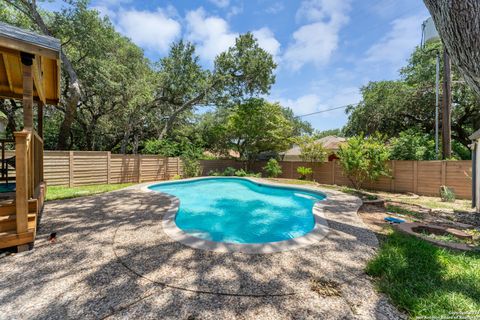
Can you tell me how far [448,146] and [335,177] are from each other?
501cm

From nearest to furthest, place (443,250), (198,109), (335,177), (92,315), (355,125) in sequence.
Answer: (92,315), (443,250), (335,177), (355,125), (198,109)

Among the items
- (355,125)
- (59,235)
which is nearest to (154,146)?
(59,235)

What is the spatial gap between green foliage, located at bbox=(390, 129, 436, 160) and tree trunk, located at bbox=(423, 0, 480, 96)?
912 cm

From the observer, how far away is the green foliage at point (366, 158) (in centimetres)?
940

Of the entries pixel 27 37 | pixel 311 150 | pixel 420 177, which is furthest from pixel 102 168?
pixel 420 177

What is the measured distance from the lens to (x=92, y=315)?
1864 millimetres

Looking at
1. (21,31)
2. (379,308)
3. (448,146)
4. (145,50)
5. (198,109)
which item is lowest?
(379,308)

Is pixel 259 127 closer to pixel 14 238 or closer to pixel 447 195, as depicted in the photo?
pixel 447 195

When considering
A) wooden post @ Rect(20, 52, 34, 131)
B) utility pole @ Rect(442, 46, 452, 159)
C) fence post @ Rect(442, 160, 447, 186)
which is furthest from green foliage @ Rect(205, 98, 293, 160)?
wooden post @ Rect(20, 52, 34, 131)

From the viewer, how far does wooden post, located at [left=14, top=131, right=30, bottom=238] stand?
2908mm

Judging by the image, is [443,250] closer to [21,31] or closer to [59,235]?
[59,235]

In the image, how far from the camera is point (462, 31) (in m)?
2.19

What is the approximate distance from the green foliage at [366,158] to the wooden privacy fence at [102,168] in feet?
31.7

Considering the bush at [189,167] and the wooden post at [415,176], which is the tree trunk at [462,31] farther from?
the bush at [189,167]
